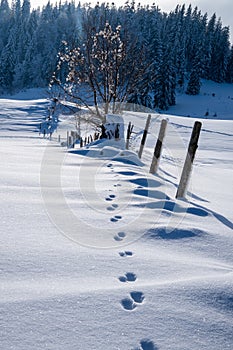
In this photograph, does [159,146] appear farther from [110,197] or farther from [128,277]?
→ [128,277]

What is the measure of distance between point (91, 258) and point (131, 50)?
10.0 metres

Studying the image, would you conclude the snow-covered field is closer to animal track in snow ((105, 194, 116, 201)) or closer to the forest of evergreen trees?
animal track in snow ((105, 194, 116, 201))

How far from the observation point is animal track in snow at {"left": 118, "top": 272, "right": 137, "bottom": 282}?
2.02 m

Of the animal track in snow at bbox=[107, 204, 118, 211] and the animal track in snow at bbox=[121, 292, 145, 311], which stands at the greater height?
the animal track in snow at bbox=[121, 292, 145, 311]

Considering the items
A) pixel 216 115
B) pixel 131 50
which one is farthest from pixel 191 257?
pixel 216 115

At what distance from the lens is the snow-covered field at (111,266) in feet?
4.87

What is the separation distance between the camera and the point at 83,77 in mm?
11172

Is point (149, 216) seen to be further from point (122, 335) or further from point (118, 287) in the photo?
point (122, 335)

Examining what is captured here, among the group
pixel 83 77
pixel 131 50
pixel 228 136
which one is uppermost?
pixel 131 50

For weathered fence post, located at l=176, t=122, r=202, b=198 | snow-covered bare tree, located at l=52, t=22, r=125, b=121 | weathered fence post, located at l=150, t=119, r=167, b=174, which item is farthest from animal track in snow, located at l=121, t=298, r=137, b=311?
snow-covered bare tree, located at l=52, t=22, r=125, b=121

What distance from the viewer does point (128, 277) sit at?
2057mm

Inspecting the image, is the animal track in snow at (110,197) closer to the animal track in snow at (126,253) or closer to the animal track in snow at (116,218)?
the animal track in snow at (116,218)

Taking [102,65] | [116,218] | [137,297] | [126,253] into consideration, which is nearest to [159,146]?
[116,218]

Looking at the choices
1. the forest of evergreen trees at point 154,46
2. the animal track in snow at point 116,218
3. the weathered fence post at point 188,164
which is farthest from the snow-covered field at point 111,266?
the forest of evergreen trees at point 154,46
